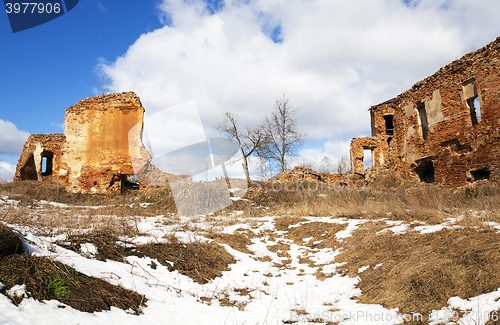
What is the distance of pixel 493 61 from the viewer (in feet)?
39.1

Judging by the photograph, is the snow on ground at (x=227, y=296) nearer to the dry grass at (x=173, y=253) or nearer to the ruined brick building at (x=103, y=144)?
the dry grass at (x=173, y=253)

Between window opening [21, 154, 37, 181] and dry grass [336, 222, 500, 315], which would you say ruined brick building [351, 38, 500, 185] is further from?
window opening [21, 154, 37, 181]

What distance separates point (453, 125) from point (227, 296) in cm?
1516

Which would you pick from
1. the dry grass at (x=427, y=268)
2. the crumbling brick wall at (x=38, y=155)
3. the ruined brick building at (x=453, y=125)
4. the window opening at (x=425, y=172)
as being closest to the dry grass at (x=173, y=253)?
the dry grass at (x=427, y=268)

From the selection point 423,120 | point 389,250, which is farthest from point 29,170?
point 423,120

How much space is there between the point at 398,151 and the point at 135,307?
62.3 feet

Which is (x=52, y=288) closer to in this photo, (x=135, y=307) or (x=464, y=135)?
(x=135, y=307)

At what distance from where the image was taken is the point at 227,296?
3.90 metres

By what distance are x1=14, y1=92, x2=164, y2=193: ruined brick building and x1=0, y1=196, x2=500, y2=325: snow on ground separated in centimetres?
1193

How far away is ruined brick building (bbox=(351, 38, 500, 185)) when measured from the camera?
12020mm

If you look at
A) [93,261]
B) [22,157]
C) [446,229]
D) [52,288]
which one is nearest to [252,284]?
[93,261]

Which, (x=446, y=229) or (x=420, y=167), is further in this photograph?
(x=420, y=167)

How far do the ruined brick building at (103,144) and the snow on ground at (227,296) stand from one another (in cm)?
1193

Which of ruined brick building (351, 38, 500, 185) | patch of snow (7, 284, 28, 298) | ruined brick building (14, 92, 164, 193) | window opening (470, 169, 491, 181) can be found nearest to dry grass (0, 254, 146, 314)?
patch of snow (7, 284, 28, 298)
